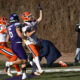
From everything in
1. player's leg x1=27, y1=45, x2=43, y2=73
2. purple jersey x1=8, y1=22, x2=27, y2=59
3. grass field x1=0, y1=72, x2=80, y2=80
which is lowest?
grass field x1=0, y1=72, x2=80, y2=80

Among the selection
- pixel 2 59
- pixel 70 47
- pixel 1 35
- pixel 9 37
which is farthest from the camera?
pixel 70 47

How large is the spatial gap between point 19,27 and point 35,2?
→ 398 inches

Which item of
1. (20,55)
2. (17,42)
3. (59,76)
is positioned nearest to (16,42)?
(17,42)

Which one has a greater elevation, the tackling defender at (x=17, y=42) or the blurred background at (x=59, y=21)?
the tackling defender at (x=17, y=42)

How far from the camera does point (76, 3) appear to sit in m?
20.7

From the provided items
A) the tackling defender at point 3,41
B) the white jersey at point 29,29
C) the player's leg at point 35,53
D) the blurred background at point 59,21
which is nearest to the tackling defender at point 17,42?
the white jersey at point 29,29

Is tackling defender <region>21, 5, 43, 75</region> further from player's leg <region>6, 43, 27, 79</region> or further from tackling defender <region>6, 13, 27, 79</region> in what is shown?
player's leg <region>6, 43, 27, 79</region>

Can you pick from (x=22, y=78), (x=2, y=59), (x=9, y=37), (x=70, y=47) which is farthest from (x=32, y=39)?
(x=70, y=47)

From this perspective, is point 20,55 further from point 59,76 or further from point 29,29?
point 59,76

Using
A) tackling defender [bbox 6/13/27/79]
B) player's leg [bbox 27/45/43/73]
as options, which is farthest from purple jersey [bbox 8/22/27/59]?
player's leg [bbox 27/45/43/73]

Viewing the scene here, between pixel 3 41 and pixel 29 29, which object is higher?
pixel 29 29

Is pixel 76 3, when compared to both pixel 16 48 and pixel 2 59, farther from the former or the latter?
pixel 16 48

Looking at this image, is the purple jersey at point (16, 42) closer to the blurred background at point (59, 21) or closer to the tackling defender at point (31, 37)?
the tackling defender at point (31, 37)

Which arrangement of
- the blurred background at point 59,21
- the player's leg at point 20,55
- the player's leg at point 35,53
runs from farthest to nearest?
the blurred background at point 59,21 → the player's leg at point 35,53 → the player's leg at point 20,55
